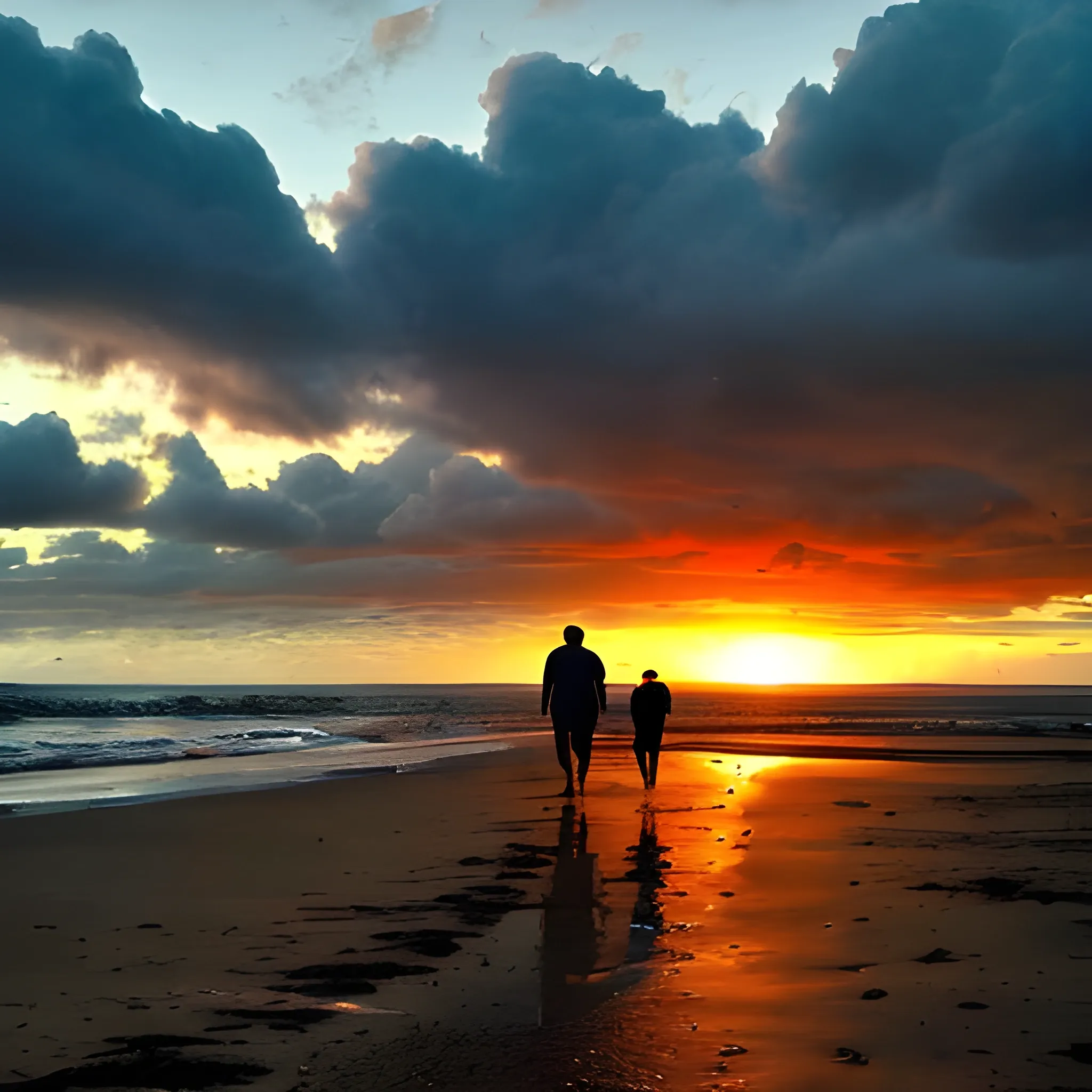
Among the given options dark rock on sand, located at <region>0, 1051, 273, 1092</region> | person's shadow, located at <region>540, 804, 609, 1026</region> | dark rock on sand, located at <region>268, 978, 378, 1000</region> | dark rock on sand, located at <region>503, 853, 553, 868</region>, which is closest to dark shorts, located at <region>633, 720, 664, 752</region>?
person's shadow, located at <region>540, 804, 609, 1026</region>

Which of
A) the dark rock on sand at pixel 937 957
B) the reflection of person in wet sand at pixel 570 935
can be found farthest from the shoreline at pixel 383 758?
the dark rock on sand at pixel 937 957

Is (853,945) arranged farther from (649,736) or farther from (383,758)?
(383,758)

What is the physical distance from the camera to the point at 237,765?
2330 cm

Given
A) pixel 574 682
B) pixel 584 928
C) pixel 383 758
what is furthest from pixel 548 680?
pixel 383 758

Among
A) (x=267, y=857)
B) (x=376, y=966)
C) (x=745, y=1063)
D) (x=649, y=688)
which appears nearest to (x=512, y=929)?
(x=376, y=966)

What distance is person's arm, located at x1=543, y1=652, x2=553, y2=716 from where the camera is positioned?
14664 millimetres

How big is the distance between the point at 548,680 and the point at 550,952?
29.1 feet

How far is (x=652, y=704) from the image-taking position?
1620cm

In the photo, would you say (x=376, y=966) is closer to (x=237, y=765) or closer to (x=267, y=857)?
(x=267, y=857)

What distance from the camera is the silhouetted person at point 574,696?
14.6 metres

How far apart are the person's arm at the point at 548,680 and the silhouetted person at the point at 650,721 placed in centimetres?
187

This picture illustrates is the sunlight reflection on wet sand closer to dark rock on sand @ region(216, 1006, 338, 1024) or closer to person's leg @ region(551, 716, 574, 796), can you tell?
dark rock on sand @ region(216, 1006, 338, 1024)

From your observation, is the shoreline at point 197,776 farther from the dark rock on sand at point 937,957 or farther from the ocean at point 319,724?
the dark rock on sand at point 937,957

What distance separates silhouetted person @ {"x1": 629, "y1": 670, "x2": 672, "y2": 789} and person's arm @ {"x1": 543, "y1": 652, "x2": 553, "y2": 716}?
187 centimetres
